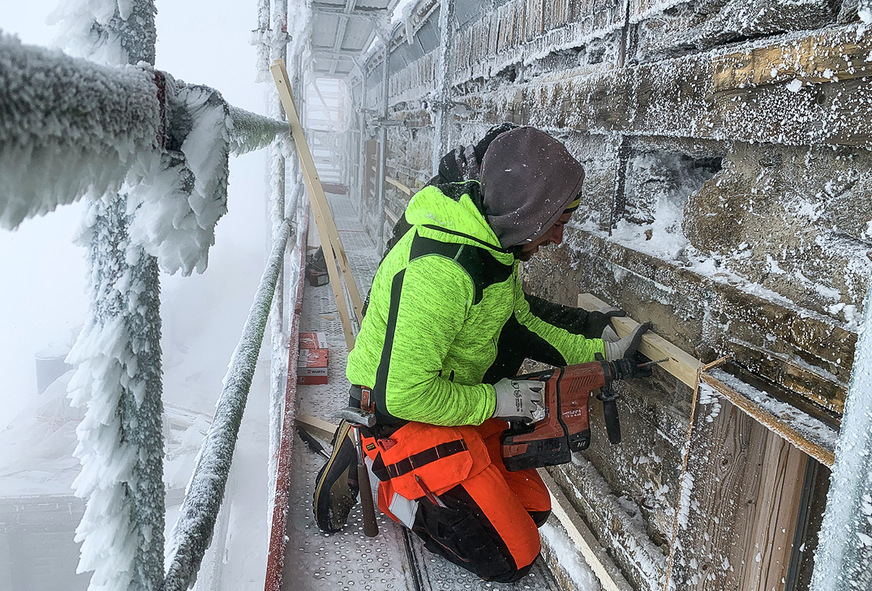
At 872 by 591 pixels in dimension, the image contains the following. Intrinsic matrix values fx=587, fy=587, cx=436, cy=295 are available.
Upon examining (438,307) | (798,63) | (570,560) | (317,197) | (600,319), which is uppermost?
(798,63)

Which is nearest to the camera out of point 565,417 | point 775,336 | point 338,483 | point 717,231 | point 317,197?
point 775,336

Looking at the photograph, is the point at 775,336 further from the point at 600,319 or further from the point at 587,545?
the point at 587,545

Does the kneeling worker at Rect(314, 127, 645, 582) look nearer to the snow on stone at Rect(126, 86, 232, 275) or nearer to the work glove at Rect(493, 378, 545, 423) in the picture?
the work glove at Rect(493, 378, 545, 423)

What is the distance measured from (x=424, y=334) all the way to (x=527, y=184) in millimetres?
607

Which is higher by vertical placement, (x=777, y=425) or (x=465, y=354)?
(x=777, y=425)

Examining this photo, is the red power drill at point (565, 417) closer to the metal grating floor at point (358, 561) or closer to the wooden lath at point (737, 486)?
the wooden lath at point (737, 486)

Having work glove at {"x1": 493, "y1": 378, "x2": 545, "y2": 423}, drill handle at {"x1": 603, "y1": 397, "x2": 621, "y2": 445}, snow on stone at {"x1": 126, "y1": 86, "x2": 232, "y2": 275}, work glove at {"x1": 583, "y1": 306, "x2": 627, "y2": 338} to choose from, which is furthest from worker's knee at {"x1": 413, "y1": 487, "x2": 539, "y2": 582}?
snow on stone at {"x1": 126, "y1": 86, "x2": 232, "y2": 275}

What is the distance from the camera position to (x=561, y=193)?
6.46ft

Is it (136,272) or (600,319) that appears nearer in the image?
(136,272)

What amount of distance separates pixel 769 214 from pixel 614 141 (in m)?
0.85

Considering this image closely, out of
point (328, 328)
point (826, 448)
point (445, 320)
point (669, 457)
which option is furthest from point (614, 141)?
point (328, 328)

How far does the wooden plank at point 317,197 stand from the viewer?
416 centimetres

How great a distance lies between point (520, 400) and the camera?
7.18 feet

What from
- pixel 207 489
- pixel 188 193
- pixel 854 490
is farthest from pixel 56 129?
pixel 854 490
